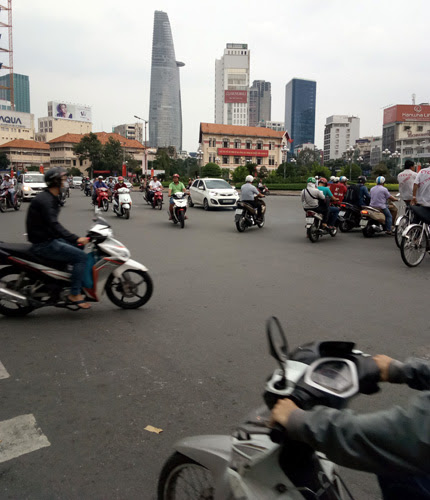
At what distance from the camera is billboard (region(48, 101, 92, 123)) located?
13412 cm

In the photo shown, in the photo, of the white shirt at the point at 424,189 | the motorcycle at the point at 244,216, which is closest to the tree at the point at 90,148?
the motorcycle at the point at 244,216

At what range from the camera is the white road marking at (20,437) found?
259cm

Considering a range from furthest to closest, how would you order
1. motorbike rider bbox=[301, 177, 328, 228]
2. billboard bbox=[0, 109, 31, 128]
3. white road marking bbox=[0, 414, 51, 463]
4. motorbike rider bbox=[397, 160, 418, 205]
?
billboard bbox=[0, 109, 31, 128], motorbike rider bbox=[301, 177, 328, 228], motorbike rider bbox=[397, 160, 418, 205], white road marking bbox=[0, 414, 51, 463]

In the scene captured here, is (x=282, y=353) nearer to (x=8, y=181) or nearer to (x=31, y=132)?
(x=8, y=181)

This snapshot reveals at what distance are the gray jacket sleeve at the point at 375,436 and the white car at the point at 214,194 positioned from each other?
19048 millimetres

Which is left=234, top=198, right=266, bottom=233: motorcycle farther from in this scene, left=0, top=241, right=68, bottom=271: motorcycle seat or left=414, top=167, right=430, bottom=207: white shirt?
left=0, top=241, right=68, bottom=271: motorcycle seat

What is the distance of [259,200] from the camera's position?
1395 centimetres

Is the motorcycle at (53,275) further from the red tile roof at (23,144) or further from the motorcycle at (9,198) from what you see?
the red tile roof at (23,144)

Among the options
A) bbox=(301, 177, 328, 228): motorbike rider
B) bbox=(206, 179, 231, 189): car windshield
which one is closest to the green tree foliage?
bbox=(206, 179, 231, 189): car windshield

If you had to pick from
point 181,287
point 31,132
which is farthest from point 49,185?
point 31,132

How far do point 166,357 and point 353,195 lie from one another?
1011cm

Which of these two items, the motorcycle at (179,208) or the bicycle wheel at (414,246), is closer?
the bicycle wheel at (414,246)

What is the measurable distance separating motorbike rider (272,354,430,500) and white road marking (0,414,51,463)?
1838 mm

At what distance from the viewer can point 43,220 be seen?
16.1 ft
